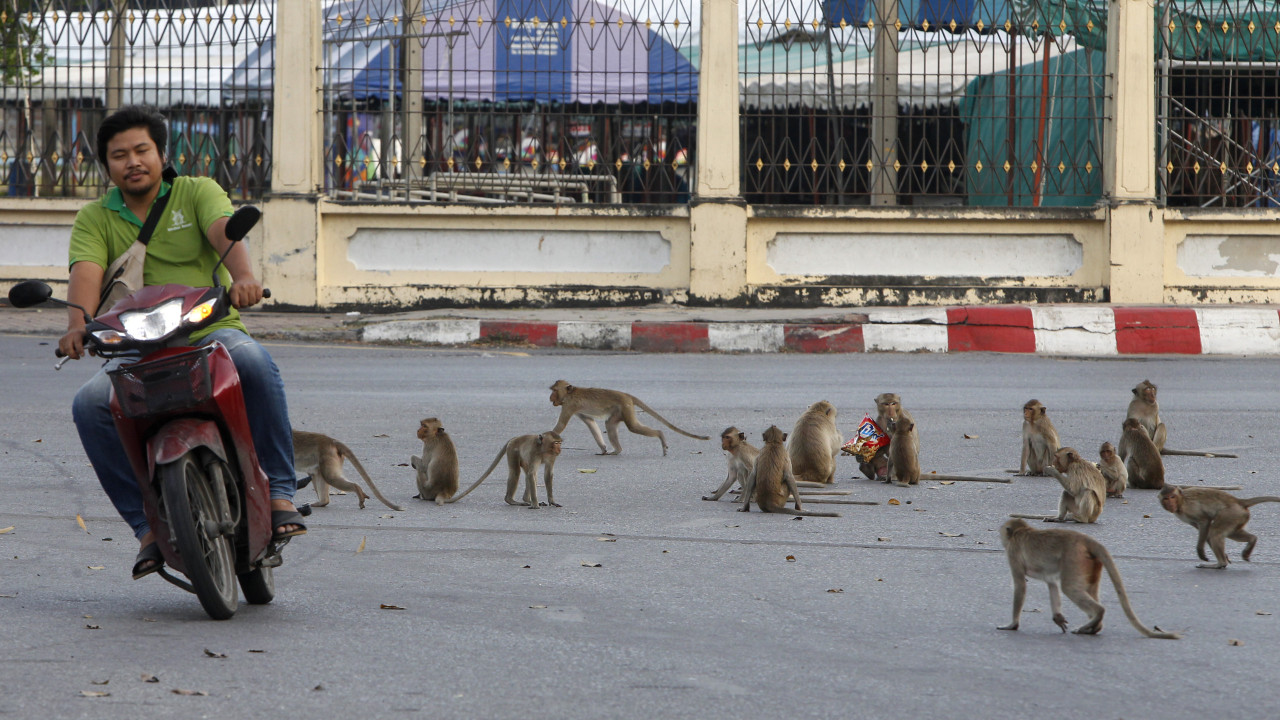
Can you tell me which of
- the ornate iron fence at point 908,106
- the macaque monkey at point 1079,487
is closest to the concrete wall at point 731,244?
the ornate iron fence at point 908,106

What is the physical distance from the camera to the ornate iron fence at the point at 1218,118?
47.1ft

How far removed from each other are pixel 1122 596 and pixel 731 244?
1059cm

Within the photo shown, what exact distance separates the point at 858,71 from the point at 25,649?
39.9ft

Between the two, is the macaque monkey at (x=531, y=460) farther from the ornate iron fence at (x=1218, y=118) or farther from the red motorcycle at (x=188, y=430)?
the ornate iron fence at (x=1218, y=118)

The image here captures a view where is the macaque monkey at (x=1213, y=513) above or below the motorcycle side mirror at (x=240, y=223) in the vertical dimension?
below

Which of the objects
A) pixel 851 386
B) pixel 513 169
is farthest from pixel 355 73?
pixel 851 386

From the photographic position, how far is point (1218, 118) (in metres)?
14.5

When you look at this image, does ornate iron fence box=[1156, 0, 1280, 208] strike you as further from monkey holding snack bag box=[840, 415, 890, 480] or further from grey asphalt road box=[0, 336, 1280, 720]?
monkey holding snack bag box=[840, 415, 890, 480]

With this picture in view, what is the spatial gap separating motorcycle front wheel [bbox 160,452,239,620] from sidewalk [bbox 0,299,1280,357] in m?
8.76

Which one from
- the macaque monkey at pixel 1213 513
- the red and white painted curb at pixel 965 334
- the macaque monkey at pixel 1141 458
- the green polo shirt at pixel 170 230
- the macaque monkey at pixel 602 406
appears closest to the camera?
the green polo shirt at pixel 170 230

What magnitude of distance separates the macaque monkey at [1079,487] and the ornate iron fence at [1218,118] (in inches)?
382

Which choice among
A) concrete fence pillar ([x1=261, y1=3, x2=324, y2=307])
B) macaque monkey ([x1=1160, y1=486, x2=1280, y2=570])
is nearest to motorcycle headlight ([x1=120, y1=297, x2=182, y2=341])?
macaque monkey ([x1=1160, y1=486, x2=1280, y2=570])

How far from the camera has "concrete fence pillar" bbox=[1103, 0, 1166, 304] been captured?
46.6 ft

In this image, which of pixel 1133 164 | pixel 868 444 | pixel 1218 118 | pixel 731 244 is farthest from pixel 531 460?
pixel 1218 118
